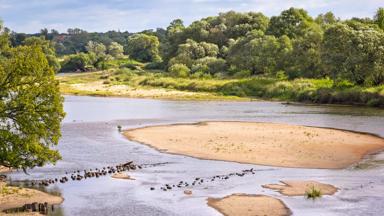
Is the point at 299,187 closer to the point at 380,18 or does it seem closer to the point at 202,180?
the point at 202,180

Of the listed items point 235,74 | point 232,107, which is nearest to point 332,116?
point 232,107

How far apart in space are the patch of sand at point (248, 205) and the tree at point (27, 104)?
12.1m

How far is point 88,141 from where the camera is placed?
66.1m

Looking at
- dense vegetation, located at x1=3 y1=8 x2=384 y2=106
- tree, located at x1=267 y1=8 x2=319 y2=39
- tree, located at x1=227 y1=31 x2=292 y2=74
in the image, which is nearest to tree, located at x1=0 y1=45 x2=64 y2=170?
dense vegetation, located at x1=3 y1=8 x2=384 y2=106

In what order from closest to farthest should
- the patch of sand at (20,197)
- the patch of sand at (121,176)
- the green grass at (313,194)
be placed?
the patch of sand at (20,197), the green grass at (313,194), the patch of sand at (121,176)

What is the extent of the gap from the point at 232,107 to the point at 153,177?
63.7 metres

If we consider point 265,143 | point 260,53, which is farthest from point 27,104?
point 260,53

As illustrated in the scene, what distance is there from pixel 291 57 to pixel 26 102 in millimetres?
110317

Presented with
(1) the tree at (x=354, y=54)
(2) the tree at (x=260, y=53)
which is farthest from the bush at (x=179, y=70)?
(1) the tree at (x=354, y=54)

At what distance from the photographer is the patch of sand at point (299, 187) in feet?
133

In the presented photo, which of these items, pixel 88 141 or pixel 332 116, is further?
pixel 332 116

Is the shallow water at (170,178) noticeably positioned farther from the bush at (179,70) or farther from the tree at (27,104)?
the bush at (179,70)

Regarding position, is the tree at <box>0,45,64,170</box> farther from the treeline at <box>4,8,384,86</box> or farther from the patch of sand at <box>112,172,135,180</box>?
the treeline at <box>4,8,384,86</box>

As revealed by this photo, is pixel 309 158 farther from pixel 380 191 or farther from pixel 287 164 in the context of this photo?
pixel 380 191
